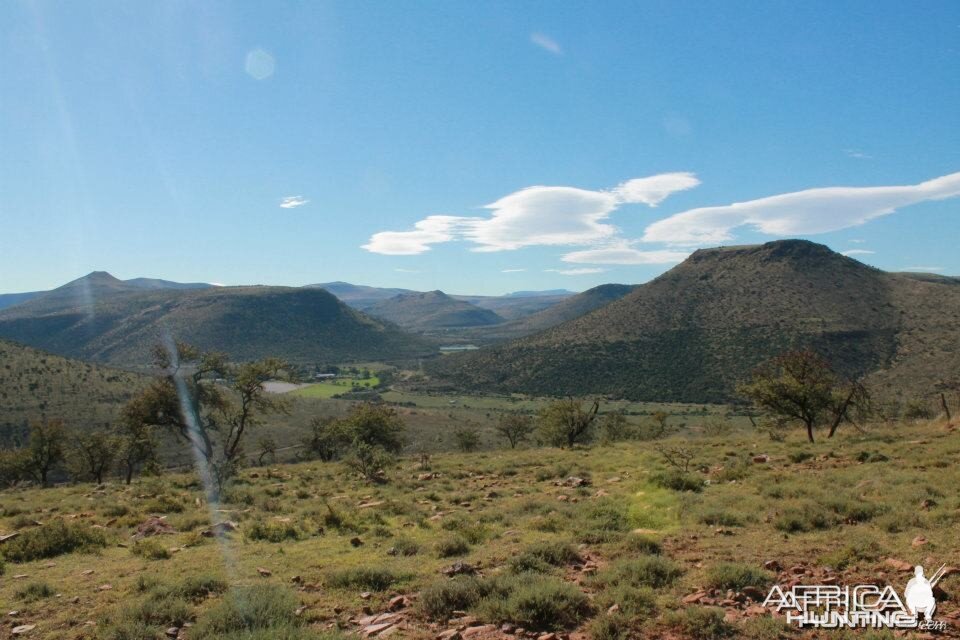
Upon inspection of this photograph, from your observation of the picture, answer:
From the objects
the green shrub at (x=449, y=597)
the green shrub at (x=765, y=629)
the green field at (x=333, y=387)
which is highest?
the green shrub at (x=765, y=629)

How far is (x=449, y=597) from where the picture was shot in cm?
744

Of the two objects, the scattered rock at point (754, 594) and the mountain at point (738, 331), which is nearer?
the scattered rock at point (754, 594)

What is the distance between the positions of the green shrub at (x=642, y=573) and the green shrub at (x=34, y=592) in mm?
9113

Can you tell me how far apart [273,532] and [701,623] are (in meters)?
9.93

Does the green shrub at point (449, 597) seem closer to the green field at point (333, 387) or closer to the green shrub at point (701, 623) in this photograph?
the green shrub at point (701, 623)

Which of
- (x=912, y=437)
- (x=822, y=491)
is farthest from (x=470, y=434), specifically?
(x=822, y=491)

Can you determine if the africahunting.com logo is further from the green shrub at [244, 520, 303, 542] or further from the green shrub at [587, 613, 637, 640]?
the green shrub at [244, 520, 303, 542]

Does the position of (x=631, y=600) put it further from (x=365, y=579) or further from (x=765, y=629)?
(x=365, y=579)

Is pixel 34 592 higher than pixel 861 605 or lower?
lower

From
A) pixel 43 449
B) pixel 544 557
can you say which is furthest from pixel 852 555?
pixel 43 449

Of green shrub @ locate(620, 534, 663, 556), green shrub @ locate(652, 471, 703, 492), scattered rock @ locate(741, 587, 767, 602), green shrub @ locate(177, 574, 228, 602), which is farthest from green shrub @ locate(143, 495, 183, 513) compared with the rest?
scattered rock @ locate(741, 587, 767, 602)

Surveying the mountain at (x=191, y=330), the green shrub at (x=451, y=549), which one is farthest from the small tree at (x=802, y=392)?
the mountain at (x=191, y=330)

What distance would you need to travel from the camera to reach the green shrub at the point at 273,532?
40.7 ft

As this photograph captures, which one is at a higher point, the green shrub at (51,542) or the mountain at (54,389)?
the green shrub at (51,542)
